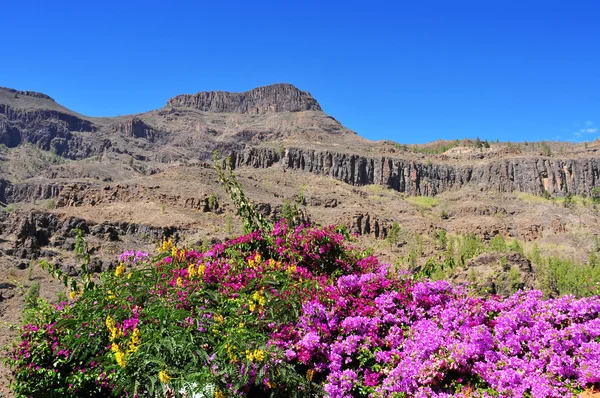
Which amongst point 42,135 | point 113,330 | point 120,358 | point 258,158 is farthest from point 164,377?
point 42,135

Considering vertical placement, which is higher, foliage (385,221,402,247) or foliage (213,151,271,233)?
foliage (213,151,271,233)

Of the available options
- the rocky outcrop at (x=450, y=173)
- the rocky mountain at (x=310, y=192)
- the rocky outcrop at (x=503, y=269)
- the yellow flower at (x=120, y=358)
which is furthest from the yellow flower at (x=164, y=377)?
the rocky outcrop at (x=450, y=173)

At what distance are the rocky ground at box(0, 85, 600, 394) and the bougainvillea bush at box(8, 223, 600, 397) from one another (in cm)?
1305

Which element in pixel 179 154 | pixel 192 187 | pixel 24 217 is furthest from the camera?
pixel 179 154

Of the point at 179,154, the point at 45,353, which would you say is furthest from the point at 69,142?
the point at 45,353

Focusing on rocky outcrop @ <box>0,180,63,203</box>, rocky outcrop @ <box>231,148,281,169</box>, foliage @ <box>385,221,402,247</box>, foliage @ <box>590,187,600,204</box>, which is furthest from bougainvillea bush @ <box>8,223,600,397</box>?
rocky outcrop @ <box>0,180,63,203</box>

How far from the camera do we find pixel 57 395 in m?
6.87

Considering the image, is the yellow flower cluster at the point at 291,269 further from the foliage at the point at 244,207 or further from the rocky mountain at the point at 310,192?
the rocky mountain at the point at 310,192

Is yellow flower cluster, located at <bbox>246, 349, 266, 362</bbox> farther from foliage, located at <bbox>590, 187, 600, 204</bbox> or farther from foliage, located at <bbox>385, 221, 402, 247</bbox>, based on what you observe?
foliage, located at <bbox>590, 187, 600, 204</bbox>

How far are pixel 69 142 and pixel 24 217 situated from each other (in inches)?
6542

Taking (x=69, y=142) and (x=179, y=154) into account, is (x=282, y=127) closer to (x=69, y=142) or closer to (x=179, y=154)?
(x=179, y=154)

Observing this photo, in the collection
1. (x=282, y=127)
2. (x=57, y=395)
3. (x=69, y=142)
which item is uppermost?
(x=282, y=127)

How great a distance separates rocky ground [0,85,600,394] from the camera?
4481 cm

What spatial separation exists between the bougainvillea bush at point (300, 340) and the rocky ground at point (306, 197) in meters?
13.1
